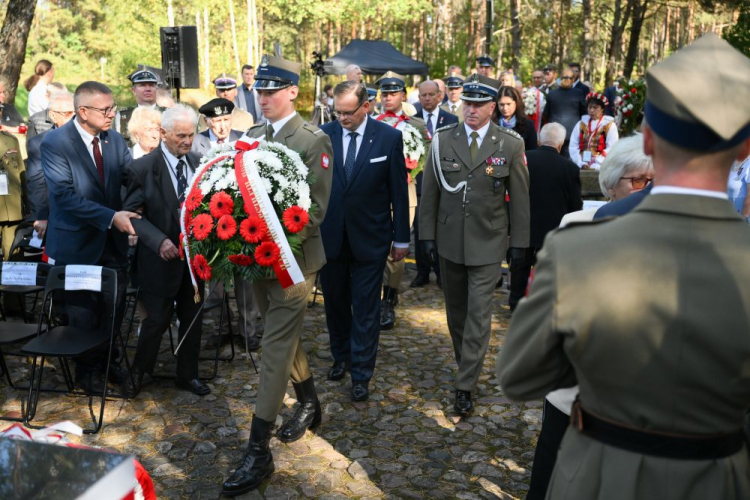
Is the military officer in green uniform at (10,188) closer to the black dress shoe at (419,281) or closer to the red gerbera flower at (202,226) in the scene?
the red gerbera flower at (202,226)

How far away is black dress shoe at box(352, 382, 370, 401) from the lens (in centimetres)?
565

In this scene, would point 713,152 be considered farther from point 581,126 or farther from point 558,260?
point 581,126

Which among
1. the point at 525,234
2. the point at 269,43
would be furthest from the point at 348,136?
the point at 269,43

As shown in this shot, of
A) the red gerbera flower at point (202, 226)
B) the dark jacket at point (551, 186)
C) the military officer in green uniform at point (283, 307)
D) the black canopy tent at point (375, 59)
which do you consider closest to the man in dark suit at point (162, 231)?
the military officer in green uniform at point (283, 307)

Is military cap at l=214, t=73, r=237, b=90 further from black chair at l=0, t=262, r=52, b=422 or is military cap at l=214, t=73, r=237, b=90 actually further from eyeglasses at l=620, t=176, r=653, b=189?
eyeglasses at l=620, t=176, r=653, b=189

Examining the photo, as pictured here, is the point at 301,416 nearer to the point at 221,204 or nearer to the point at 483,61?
the point at 221,204

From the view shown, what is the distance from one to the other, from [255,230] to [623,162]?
6.57 ft

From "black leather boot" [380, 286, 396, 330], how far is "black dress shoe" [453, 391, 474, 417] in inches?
83.9

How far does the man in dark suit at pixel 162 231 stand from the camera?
5.38 meters

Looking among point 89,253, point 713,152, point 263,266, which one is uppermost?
point 713,152

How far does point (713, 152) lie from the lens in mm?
1788

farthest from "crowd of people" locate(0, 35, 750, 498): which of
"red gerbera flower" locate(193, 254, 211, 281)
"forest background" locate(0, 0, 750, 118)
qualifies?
"forest background" locate(0, 0, 750, 118)

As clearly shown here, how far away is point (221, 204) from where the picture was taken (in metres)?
4.27

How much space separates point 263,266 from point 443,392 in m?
2.17
